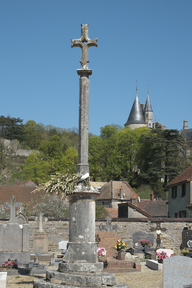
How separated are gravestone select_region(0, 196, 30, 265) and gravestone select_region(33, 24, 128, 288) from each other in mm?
6890

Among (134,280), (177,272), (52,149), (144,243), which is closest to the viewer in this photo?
(177,272)

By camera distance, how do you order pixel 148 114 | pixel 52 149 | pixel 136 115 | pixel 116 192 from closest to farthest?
pixel 116 192
pixel 52 149
pixel 136 115
pixel 148 114

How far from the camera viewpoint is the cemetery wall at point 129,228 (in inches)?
798

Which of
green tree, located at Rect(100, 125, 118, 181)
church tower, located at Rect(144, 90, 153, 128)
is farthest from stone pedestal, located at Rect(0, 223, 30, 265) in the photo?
church tower, located at Rect(144, 90, 153, 128)

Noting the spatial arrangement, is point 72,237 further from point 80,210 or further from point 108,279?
point 108,279

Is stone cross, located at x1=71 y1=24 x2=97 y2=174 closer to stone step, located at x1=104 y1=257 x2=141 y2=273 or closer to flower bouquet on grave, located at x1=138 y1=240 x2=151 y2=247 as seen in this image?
stone step, located at x1=104 y1=257 x2=141 y2=273

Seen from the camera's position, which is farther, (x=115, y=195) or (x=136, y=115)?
(x=136, y=115)

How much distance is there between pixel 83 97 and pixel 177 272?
15.4 feet

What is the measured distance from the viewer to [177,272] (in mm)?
8484

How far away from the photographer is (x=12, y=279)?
34.6 feet

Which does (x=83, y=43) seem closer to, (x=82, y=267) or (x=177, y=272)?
(x=82, y=267)

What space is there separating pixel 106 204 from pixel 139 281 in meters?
34.8

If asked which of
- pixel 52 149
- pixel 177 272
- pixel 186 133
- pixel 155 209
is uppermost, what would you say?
pixel 186 133

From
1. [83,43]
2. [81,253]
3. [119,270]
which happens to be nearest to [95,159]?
[119,270]
